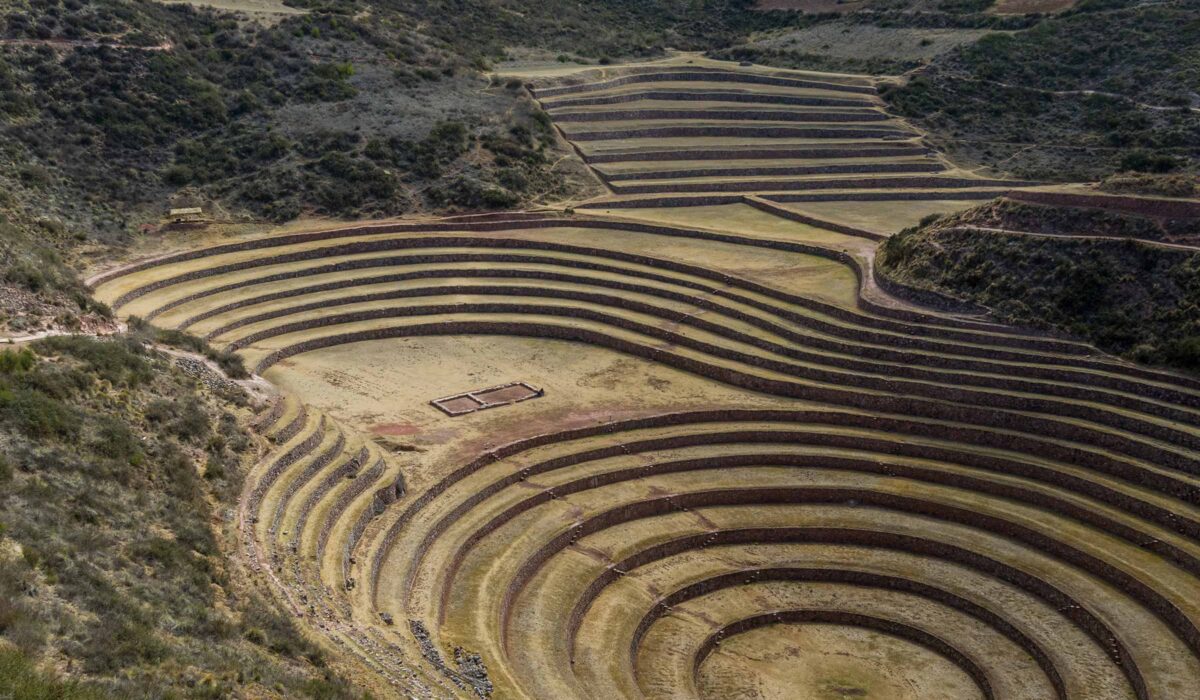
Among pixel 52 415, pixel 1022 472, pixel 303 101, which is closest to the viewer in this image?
pixel 52 415

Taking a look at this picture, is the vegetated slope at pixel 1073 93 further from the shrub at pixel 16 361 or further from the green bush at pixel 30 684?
the green bush at pixel 30 684

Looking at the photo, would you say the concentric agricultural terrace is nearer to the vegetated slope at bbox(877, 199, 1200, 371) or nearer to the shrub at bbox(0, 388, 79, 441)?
the vegetated slope at bbox(877, 199, 1200, 371)

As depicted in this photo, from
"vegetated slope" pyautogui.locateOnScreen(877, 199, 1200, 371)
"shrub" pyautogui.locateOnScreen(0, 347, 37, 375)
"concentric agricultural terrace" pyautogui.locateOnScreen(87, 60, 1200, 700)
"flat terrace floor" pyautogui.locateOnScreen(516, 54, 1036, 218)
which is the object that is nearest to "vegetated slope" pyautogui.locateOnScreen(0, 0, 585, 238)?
"flat terrace floor" pyautogui.locateOnScreen(516, 54, 1036, 218)

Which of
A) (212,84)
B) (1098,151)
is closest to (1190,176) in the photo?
(1098,151)

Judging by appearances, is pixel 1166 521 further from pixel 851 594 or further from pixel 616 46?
pixel 616 46

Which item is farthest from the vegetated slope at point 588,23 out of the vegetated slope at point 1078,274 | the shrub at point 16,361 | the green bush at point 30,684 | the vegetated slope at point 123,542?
the green bush at point 30,684
